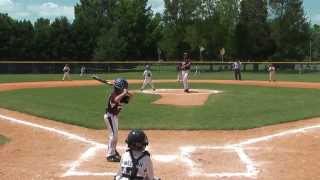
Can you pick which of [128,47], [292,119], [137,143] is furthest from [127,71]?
[137,143]

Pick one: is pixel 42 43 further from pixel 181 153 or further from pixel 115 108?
pixel 115 108

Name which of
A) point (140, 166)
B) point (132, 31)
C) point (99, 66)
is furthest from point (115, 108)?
point (132, 31)

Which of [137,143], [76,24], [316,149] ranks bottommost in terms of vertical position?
[316,149]

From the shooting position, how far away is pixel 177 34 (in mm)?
86625

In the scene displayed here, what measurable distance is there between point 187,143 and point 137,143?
27.6ft

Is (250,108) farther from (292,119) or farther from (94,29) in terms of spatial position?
(94,29)

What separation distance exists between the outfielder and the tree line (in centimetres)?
6531

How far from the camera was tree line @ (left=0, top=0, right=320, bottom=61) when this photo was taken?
7950 cm

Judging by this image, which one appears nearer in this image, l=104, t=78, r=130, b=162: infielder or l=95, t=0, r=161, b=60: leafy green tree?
l=104, t=78, r=130, b=162: infielder

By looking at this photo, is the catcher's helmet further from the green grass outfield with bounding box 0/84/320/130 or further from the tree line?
the tree line

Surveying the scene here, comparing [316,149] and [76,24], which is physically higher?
[76,24]

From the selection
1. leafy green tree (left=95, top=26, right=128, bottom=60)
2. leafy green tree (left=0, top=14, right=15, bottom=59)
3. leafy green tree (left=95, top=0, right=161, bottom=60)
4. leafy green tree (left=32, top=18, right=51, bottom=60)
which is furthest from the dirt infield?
leafy green tree (left=95, top=0, right=161, bottom=60)

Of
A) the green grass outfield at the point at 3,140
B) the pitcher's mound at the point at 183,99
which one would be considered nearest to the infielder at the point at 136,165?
the green grass outfield at the point at 3,140

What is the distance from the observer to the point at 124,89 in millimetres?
12398
